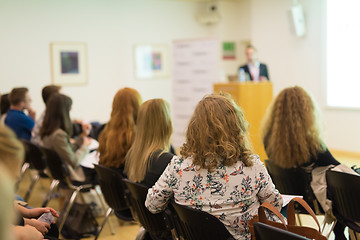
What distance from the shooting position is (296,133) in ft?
10.4

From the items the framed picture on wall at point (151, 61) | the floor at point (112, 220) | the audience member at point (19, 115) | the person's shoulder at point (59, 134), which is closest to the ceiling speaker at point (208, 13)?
the framed picture on wall at point (151, 61)

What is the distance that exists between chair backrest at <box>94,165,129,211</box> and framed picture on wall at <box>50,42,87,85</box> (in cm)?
541

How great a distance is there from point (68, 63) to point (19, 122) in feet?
12.4

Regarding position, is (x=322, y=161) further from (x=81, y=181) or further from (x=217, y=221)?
(x=81, y=181)

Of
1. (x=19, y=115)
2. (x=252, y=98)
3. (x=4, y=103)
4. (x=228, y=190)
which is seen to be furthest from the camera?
(x=252, y=98)

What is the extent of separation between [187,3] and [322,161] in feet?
24.2

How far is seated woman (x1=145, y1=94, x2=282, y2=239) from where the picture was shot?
2.00 metres

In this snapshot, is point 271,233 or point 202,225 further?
point 202,225

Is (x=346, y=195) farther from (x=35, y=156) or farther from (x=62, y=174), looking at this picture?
(x=35, y=156)

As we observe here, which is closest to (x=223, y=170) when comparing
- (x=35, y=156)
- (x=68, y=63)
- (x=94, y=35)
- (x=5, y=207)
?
(x=5, y=207)

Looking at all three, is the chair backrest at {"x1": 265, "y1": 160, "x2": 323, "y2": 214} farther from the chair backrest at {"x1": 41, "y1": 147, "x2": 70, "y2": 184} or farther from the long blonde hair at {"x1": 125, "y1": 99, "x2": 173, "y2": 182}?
the chair backrest at {"x1": 41, "y1": 147, "x2": 70, "y2": 184}

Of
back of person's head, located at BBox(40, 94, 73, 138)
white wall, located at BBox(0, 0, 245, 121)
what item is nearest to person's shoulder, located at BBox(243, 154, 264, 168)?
back of person's head, located at BBox(40, 94, 73, 138)

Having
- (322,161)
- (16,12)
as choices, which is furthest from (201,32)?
(322,161)

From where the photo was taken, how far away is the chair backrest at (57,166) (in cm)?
404
